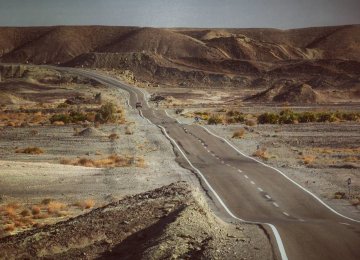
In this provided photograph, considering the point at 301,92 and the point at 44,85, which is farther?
the point at 44,85

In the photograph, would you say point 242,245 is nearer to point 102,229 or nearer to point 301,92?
point 102,229

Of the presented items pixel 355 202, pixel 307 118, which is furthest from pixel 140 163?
pixel 307 118

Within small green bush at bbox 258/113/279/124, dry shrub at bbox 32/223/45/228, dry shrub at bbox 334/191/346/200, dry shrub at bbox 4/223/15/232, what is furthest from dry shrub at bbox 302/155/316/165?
small green bush at bbox 258/113/279/124

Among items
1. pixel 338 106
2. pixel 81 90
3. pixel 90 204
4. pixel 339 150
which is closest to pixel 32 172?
pixel 90 204

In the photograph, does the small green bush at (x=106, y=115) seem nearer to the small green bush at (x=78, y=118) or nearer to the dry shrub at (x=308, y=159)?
the small green bush at (x=78, y=118)

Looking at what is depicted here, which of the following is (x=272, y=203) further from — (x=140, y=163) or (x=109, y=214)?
(x=140, y=163)

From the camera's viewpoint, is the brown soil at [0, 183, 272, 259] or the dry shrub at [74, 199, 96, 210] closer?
the brown soil at [0, 183, 272, 259]

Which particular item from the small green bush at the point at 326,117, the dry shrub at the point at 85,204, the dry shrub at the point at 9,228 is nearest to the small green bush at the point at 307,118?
the small green bush at the point at 326,117

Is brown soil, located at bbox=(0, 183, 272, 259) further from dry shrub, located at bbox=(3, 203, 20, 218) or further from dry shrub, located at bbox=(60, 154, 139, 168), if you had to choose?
dry shrub, located at bbox=(60, 154, 139, 168)
